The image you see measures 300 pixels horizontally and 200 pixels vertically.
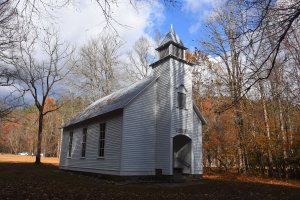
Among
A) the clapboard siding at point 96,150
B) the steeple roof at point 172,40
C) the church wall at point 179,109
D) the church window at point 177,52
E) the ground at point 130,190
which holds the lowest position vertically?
the ground at point 130,190

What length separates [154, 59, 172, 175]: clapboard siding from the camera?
53.9ft

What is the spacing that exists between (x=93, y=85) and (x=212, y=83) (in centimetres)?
1753

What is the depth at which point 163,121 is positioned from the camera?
57.2 ft

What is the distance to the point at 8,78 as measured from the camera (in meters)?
21.7

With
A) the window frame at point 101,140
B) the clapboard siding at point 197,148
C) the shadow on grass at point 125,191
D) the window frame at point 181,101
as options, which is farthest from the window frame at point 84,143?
the clapboard siding at point 197,148

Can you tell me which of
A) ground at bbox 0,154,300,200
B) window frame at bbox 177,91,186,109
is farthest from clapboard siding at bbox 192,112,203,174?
ground at bbox 0,154,300,200

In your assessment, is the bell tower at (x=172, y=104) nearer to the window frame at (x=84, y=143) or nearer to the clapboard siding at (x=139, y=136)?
the clapboard siding at (x=139, y=136)

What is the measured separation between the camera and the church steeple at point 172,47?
18.9 meters

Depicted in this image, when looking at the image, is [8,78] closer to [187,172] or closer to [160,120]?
[160,120]

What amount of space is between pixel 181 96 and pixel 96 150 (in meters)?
6.99

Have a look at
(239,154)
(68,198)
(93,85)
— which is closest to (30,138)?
(93,85)

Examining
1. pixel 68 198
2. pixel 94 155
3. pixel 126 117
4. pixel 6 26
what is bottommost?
pixel 68 198

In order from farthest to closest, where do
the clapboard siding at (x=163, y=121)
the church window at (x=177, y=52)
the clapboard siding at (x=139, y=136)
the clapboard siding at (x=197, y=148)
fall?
the church window at (x=177, y=52), the clapboard siding at (x=197, y=148), the clapboard siding at (x=163, y=121), the clapboard siding at (x=139, y=136)

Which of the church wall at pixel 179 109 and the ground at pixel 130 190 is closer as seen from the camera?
the ground at pixel 130 190
